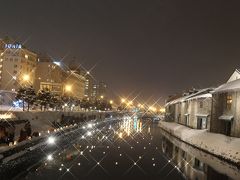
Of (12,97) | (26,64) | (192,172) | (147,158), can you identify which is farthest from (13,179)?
(26,64)

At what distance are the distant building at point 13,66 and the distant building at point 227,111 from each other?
122081mm

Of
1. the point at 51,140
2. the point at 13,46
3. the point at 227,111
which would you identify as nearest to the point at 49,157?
the point at 51,140

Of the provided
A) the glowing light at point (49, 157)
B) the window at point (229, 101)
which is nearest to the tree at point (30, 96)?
the glowing light at point (49, 157)

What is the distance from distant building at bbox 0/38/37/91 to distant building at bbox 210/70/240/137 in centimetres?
12208

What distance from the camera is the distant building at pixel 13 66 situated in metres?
164

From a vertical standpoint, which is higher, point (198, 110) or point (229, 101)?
point (229, 101)

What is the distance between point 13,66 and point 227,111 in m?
135

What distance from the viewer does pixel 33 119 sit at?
7050 centimetres

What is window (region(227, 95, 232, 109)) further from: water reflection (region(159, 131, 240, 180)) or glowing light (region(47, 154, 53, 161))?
glowing light (region(47, 154, 53, 161))

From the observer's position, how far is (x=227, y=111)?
49.3 meters

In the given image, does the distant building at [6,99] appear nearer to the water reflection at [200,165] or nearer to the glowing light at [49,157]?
the water reflection at [200,165]

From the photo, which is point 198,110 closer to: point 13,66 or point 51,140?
point 51,140

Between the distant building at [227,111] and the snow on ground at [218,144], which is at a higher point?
the distant building at [227,111]

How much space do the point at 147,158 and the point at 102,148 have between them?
9512 millimetres
